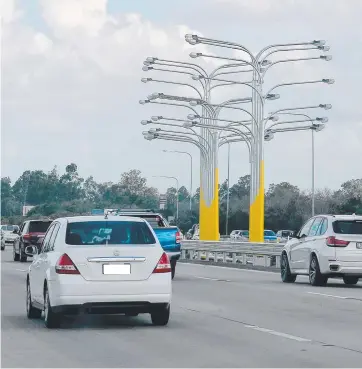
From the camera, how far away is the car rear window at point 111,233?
16734 millimetres

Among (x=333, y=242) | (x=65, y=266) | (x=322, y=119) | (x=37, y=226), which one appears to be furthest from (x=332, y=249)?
(x=322, y=119)

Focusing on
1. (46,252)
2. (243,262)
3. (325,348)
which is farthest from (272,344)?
(243,262)

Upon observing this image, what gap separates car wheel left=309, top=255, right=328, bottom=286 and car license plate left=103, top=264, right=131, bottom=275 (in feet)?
42.6

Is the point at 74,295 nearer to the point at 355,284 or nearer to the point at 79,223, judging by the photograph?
the point at 79,223

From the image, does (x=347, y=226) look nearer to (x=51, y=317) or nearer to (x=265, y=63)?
(x=51, y=317)

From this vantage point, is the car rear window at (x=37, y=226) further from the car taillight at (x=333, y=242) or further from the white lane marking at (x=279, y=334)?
the white lane marking at (x=279, y=334)

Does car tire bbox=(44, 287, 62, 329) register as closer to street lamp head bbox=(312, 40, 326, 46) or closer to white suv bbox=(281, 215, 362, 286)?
white suv bbox=(281, 215, 362, 286)

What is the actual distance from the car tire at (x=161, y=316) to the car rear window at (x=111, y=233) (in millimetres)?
930

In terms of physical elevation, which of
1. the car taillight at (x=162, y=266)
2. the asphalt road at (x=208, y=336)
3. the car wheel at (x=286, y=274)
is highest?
the car taillight at (x=162, y=266)

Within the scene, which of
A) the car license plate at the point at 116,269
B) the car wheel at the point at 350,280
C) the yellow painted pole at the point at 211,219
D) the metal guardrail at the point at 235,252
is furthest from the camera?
the yellow painted pole at the point at 211,219

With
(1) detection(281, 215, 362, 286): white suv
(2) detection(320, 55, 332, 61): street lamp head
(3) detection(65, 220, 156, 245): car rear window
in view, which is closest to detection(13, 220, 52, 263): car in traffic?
(2) detection(320, 55, 332, 61): street lamp head

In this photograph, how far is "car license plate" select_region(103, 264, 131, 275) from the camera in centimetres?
1612

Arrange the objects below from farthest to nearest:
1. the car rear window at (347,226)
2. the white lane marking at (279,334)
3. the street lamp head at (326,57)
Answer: the street lamp head at (326,57) → the car rear window at (347,226) → the white lane marking at (279,334)

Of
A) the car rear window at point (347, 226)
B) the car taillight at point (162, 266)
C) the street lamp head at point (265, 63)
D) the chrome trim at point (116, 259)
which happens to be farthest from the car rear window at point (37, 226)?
the chrome trim at point (116, 259)
